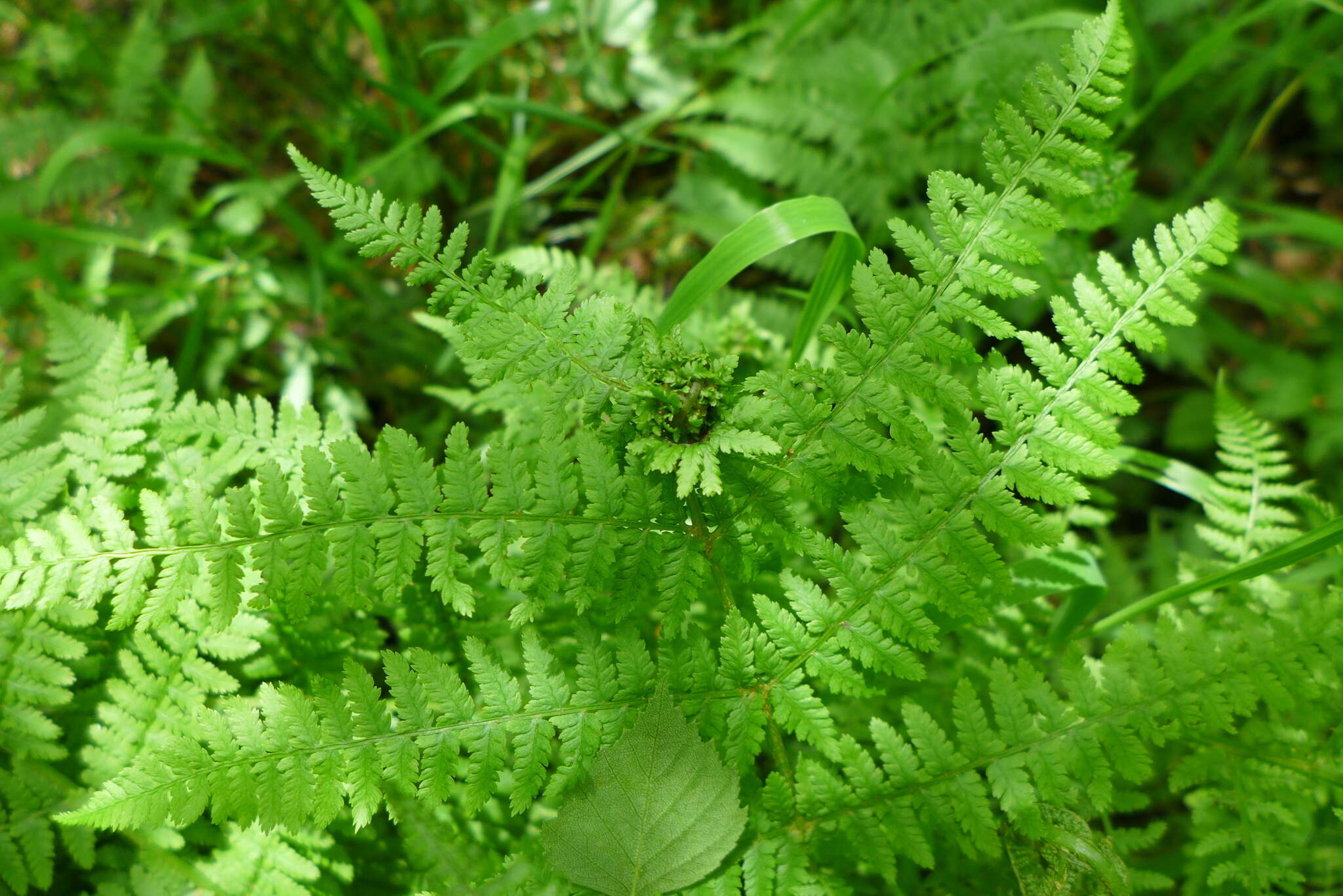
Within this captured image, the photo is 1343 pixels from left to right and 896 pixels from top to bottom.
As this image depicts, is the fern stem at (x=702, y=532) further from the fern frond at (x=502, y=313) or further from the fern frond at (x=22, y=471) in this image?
the fern frond at (x=22, y=471)

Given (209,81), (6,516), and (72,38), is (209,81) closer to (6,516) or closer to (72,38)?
(72,38)

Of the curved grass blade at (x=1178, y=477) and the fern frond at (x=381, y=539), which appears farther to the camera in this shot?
the curved grass blade at (x=1178, y=477)

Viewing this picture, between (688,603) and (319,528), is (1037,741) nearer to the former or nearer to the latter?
(688,603)

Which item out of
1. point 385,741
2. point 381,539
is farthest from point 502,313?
point 385,741

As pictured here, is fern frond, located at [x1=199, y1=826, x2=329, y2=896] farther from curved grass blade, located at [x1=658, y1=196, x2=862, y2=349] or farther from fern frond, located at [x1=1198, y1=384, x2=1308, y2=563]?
fern frond, located at [x1=1198, y1=384, x2=1308, y2=563]

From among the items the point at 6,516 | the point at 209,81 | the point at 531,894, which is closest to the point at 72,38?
the point at 209,81

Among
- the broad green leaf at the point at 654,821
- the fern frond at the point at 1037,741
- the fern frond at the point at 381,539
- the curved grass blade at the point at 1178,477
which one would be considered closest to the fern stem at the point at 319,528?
the fern frond at the point at 381,539

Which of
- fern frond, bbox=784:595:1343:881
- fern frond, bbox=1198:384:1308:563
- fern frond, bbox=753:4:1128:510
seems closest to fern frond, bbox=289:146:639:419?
fern frond, bbox=753:4:1128:510

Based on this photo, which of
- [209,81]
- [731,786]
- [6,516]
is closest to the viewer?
[731,786]
